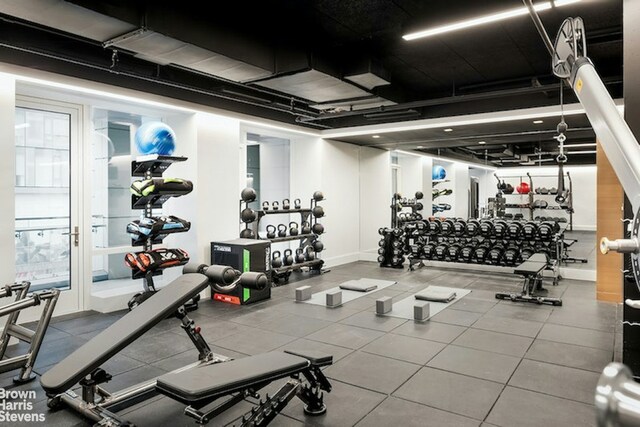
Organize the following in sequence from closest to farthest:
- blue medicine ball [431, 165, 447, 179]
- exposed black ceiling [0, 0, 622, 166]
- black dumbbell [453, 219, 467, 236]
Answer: exposed black ceiling [0, 0, 622, 166] → black dumbbell [453, 219, 467, 236] → blue medicine ball [431, 165, 447, 179]

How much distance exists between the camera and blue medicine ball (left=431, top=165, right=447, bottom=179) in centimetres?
938

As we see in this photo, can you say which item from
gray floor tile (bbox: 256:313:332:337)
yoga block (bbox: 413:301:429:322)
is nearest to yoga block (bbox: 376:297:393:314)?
yoga block (bbox: 413:301:429:322)

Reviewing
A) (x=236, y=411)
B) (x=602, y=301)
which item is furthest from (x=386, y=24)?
(x=602, y=301)

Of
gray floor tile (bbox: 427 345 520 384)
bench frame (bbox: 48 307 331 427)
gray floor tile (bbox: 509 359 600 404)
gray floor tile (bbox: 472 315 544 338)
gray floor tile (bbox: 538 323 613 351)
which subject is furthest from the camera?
gray floor tile (bbox: 472 315 544 338)

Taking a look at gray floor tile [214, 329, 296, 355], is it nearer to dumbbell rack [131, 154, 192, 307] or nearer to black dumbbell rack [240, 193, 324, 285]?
dumbbell rack [131, 154, 192, 307]

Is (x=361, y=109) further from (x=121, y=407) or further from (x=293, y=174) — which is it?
(x=121, y=407)

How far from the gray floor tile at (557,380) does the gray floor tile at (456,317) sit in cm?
119

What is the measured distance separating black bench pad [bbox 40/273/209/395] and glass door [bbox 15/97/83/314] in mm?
3123

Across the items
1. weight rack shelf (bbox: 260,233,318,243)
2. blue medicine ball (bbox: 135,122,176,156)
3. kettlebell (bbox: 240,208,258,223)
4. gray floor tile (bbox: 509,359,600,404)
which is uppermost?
blue medicine ball (bbox: 135,122,176,156)

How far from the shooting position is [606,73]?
5352 mm

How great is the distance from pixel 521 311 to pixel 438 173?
474 cm

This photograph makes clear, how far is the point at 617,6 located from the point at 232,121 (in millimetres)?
4807

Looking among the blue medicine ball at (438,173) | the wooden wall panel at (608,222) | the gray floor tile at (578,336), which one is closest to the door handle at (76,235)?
the gray floor tile at (578,336)

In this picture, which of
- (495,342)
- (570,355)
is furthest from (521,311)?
(570,355)
